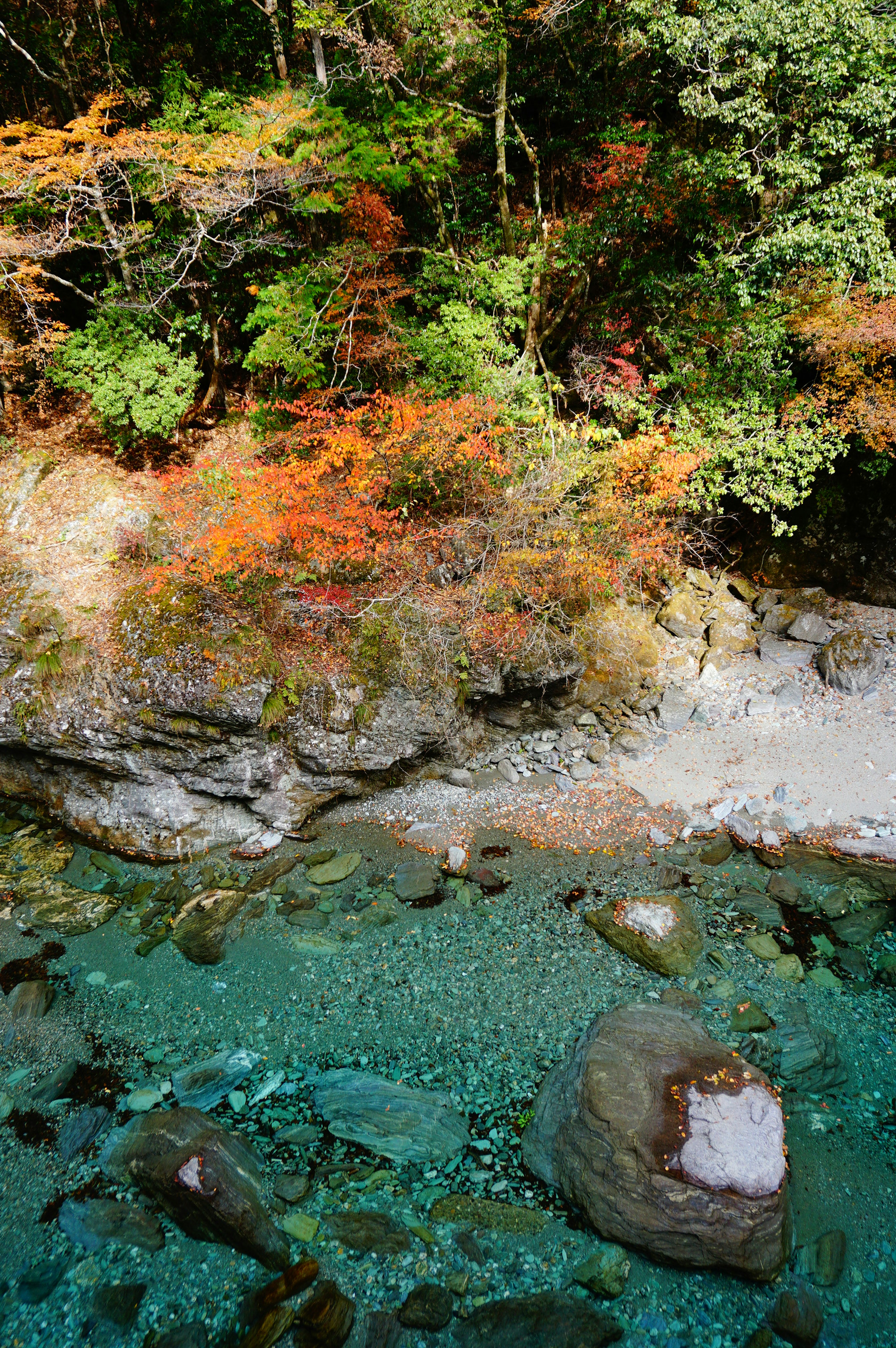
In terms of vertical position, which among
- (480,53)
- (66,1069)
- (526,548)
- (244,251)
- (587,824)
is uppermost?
(480,53)

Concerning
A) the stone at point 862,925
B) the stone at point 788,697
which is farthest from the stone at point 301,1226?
the stone at point 788,697

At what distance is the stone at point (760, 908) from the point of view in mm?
8219

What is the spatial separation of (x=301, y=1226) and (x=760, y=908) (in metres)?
6.87

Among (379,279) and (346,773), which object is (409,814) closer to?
(346,773)

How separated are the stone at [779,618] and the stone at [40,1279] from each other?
1504 cm

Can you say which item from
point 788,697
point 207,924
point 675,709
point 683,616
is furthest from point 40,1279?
point 683,616

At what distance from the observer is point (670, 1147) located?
5.42m

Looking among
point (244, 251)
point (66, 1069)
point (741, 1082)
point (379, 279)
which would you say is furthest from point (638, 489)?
point (66, 1069)

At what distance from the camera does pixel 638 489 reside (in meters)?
12.4

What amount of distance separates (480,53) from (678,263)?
20.0 feet

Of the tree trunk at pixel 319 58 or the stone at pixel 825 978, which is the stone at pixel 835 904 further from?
the tree trunk at pixel 319 58

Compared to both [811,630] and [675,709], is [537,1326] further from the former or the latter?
[811,630]

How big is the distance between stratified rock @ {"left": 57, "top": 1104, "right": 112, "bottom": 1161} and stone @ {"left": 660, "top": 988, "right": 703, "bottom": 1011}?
21.4ft

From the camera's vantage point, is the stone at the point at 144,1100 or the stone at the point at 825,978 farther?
the stone at the point at 825,978
